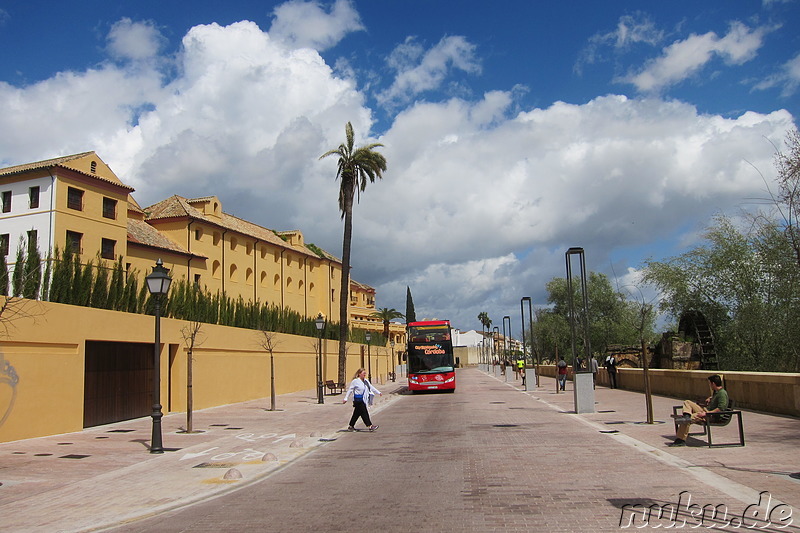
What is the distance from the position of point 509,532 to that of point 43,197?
38092 mm

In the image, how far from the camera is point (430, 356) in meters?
35.8

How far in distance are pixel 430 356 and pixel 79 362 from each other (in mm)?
21020

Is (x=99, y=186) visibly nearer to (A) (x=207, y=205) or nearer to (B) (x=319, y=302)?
(A) (x=207, y=205)

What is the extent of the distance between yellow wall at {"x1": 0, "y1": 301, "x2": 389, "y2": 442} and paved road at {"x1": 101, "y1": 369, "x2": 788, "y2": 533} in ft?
24.0

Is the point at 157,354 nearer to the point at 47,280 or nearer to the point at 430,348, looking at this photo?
the point at 47,280

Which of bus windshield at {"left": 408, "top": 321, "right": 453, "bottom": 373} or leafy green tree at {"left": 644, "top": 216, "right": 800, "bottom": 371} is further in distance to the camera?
bus windshield at {"left": 408, "top": 321, "right": 453, "bottom": 373}

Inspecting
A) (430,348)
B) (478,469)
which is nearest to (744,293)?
(430,348)

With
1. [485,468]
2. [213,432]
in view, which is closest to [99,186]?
[213,432]

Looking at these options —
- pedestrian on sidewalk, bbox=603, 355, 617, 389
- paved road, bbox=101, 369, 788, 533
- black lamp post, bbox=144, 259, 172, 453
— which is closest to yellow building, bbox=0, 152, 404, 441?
black lamp post, bbox=144, 259, 172, 453

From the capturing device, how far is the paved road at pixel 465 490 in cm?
730

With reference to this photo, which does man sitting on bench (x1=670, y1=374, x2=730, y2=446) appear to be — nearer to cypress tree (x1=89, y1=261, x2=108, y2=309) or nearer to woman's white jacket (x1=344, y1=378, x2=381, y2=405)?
woman's white jacket (x1=344, y1=378, x2=381, y2=405)

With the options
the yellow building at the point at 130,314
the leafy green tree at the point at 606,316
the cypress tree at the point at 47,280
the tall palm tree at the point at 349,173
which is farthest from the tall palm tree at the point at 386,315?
the cypress tree at the point at 47,280

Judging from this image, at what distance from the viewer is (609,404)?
78.9 feet

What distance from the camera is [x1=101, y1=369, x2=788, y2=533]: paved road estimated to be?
7301 millimetres
